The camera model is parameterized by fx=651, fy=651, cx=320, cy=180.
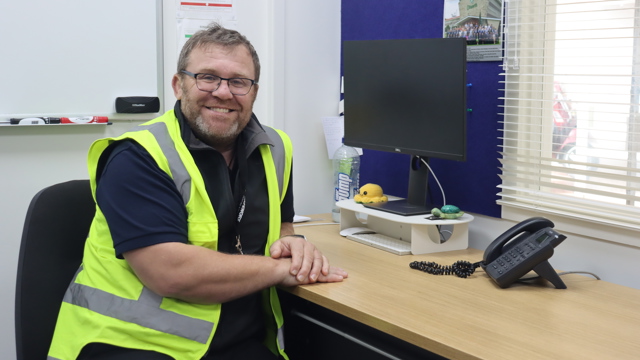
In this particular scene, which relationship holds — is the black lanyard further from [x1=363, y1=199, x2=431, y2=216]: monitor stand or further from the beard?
[x1=363, y1=199, x2=431, y2=216]: monitor stand

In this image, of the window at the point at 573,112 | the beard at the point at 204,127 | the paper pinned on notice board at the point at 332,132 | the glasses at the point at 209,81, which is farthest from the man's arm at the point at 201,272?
the paper pinned on notice board at the point at 332,132

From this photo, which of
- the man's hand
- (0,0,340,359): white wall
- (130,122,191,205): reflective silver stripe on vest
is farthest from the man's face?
(0,0,340,359): white wall

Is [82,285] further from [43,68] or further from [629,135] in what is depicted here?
[629,135]

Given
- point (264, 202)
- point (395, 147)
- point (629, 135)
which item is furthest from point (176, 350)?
point (629, 135)

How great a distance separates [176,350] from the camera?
161 centimetres

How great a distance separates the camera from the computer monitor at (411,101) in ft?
6.60

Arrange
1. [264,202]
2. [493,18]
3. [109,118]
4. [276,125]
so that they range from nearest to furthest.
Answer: [264,202], [493,18], [109,118], [276,125]

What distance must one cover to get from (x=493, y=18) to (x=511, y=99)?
28 cm

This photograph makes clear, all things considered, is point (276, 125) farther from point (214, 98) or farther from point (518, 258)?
point (518, 258)

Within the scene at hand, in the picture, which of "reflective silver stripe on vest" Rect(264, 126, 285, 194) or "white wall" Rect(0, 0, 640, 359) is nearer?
"reflective silver stripe on vest" Rect(264, 126, 285, 194)

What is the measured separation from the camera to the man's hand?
5.59 ft

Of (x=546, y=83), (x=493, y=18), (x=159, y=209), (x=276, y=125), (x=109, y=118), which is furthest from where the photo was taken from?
(x=276, y=125)

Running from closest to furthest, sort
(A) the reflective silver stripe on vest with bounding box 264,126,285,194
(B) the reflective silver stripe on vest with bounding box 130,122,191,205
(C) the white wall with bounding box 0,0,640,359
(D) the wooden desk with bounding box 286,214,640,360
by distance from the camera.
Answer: (D) the wooden desk with bounding box 286,214,640,360 < (B) the reflective silver stripe on vest with bounding box 130,122,191,205 < (A) the reflective silver stripe on vest with bounding box 264,126,285,194 < (C) the white wall with bounding box 0,0,640,359

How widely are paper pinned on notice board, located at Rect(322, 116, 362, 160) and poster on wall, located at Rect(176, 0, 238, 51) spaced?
1.97 ft
